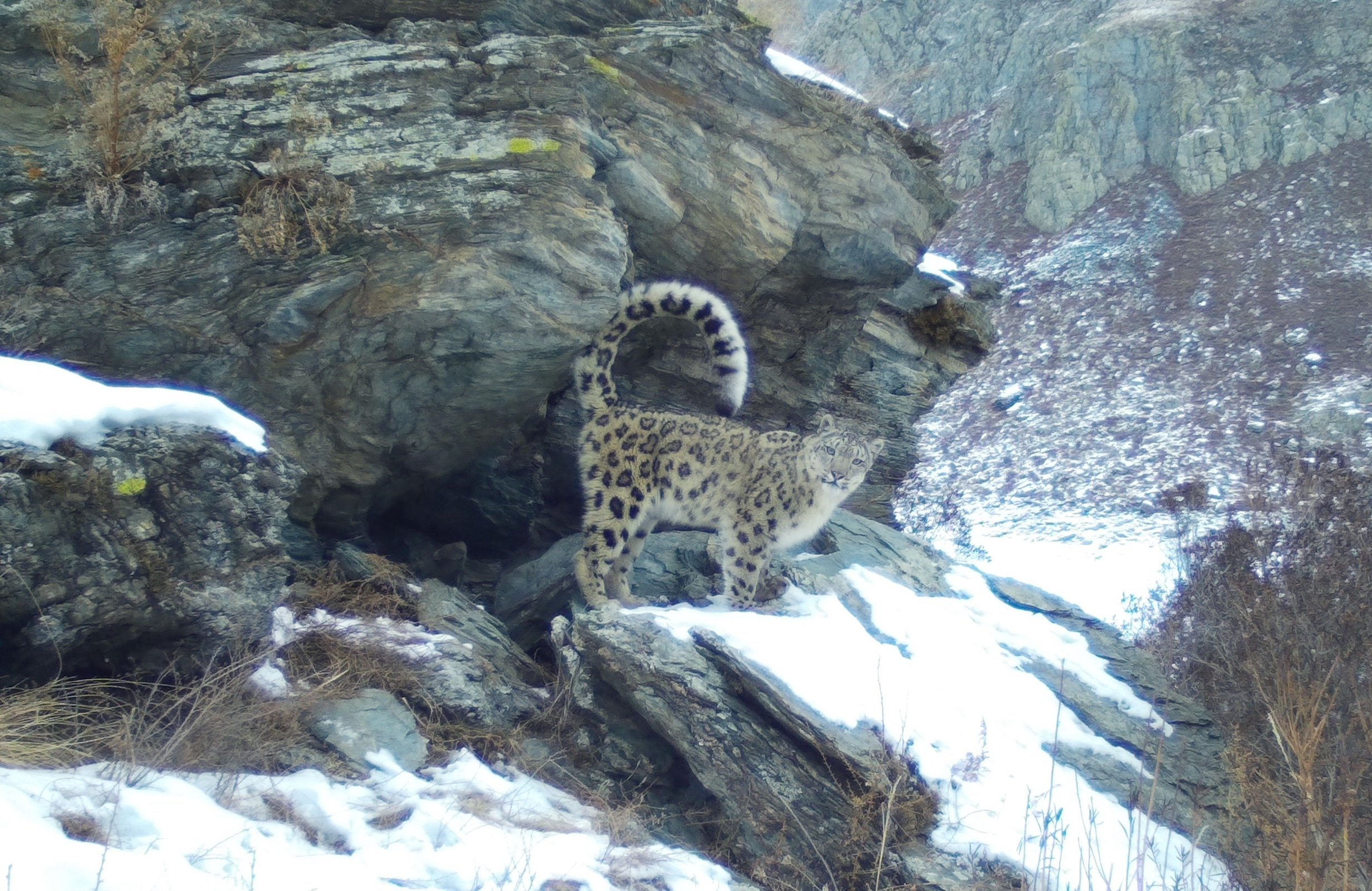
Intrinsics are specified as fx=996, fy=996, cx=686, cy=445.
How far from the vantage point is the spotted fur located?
796cm

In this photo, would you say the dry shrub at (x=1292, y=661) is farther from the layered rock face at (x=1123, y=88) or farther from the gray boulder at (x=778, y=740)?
the layered rock face at (x=1123, y=88)

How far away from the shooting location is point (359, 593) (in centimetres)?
736

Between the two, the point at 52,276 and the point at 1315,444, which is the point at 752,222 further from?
the point at 1315,444

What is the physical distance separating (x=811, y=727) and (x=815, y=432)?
11.1ft

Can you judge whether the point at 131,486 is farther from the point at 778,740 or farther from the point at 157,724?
the point at 778,740

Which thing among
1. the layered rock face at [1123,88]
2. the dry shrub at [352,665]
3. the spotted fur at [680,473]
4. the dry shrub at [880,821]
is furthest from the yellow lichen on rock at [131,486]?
the layered rock face at [1123,88]

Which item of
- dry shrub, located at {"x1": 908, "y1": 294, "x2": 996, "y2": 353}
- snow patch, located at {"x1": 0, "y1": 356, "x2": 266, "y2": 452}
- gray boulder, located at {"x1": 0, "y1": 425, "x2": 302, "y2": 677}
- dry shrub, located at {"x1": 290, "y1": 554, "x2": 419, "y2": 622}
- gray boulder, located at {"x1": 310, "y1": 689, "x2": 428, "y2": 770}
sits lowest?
gray boulder, located at {"x1": 310, "y1": 689, "x2": 428, "y2": 770}

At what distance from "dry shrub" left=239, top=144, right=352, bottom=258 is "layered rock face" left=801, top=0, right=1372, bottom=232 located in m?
20.7

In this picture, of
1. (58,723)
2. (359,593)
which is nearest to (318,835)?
(58,723)

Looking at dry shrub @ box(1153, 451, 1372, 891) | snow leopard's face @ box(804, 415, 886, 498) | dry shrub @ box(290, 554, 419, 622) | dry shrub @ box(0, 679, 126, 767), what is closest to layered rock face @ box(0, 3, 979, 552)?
dry shrub @ box(290, 554, 419, 622)

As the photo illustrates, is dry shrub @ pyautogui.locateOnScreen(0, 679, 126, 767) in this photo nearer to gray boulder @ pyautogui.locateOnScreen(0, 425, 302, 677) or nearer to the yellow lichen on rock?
gray boulder @ pyautogui.locateOnScreen(0, 425, 302, 677)

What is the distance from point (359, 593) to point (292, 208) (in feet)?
9.20

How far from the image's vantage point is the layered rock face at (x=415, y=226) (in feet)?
22.5

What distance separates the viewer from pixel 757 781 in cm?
601
